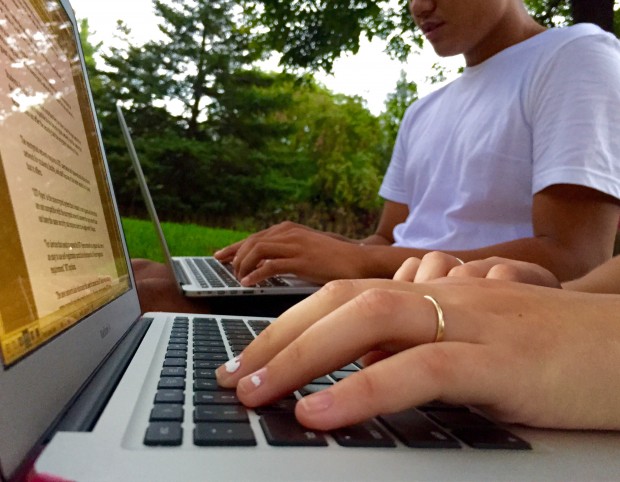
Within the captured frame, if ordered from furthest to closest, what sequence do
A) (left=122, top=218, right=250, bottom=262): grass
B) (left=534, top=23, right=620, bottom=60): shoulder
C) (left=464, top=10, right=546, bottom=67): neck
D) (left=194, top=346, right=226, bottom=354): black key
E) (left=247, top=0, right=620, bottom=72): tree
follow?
(left=247, top=0, right=620, bottom=72): tree → (left=122, top=218, right=250, bottom=262): grass → (left=464, top=10, right=546, bottom=67): neck → (left=534, top=23, right=620, bottom=60): shoulder → (left=194, top=346, right=226, bottom=354): black key

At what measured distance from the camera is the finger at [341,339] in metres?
0.43

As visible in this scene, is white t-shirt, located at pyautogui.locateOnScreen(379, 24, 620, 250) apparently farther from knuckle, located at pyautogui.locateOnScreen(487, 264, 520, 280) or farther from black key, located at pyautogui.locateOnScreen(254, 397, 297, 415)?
black key, located at pyautogui.locateOnScreen(254, 397, 297, 415)

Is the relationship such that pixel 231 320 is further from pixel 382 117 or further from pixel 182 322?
pixel 382 117

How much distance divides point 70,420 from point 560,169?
109 cm

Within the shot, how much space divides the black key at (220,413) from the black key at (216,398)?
0.04ft

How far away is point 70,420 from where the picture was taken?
0.37m

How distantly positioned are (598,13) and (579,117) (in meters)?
1.53

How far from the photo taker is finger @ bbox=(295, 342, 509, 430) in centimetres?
37

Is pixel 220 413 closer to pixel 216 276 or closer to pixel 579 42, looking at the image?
pixel 216 276

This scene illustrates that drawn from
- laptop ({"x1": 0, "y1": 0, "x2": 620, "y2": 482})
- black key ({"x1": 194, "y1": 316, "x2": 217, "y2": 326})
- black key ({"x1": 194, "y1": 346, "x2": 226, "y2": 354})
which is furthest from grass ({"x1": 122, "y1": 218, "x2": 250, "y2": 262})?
laptop ({"x1": 0, "y1": 0, "x2": 620, "y2": 482})

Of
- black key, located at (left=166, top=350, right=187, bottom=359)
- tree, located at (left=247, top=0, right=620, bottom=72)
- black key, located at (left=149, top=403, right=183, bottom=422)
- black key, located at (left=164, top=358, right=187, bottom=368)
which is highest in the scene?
tree, located at (left=247, top=0, right=620, bottom=72)

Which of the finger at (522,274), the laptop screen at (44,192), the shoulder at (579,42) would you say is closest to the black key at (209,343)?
the laptop screen at (44,192)

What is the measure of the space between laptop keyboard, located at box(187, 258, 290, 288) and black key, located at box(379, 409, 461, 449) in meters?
0.71

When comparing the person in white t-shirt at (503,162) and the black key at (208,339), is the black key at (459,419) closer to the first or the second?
the black key at (208,339)
